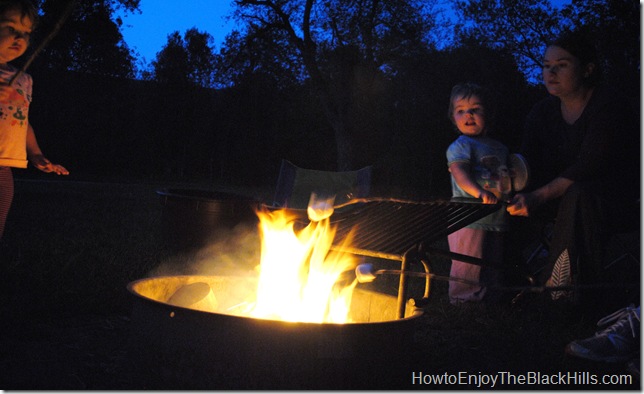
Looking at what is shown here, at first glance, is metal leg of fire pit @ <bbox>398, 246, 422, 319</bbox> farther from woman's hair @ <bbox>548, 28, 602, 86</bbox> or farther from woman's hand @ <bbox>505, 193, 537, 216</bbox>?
woman's hair @ <bbox>548, 28, 602, 86</bbox>

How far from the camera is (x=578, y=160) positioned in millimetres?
3064

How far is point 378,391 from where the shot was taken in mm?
1942

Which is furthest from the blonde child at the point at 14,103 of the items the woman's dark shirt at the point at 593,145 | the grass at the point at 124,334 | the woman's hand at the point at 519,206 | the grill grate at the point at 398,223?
the woman's dark shirt at the point at 593,145

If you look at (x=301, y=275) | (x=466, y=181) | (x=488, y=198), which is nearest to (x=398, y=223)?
(x=301, y=275)

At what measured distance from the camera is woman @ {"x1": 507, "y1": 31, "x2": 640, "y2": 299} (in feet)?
9.45

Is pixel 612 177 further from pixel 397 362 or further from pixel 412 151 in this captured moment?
pixel 412 151

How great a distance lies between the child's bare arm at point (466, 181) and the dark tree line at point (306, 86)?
12.6m

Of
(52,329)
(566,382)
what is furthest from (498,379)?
(52,329)

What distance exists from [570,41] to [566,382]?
1886 millimetres

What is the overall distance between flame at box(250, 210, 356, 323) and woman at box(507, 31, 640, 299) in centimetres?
90

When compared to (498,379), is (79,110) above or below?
above

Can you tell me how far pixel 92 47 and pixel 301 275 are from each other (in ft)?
72.0

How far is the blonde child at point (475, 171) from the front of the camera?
129 inches

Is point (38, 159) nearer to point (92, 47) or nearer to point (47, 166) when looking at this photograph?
point (47, 166)
